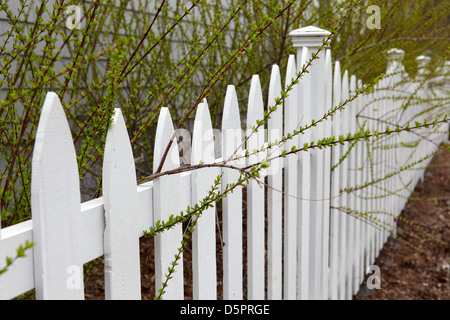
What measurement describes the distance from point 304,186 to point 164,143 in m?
1.12

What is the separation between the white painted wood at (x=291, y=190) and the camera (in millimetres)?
2051

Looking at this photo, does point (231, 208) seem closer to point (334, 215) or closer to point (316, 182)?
point (316, 182)

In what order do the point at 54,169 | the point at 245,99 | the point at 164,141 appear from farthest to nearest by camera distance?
1. the point at 245,99
2. the point at 164,141
3. the point at 54,169

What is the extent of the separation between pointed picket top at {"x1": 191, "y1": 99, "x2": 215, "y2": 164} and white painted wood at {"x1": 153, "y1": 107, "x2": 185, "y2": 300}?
3.5 inches

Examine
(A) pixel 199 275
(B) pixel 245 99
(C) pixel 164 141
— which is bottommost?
(A) pixel 199 275

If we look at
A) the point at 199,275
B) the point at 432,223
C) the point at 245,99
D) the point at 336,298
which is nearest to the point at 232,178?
the point at 199,275

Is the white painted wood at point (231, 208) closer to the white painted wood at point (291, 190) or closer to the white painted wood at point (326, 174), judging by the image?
the white painted wood at point (291, 190)

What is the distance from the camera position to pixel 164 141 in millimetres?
1311

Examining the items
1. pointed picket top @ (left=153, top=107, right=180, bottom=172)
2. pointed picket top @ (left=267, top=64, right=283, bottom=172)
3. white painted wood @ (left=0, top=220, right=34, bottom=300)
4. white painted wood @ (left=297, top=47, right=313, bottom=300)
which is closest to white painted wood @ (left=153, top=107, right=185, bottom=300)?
pointed picket top @ (left=153, top=107, right=180, bottom=172)

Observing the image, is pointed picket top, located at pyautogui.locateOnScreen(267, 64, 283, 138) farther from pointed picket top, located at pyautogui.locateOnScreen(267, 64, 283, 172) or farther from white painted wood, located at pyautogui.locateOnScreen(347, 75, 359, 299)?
white painted wood, located at pyautogui.locateOnScreen(347, 75, 359, 299)

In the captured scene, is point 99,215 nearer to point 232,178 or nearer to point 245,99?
point 232,178

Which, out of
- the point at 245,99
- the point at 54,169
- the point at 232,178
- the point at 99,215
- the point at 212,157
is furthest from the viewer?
the point at 245,99

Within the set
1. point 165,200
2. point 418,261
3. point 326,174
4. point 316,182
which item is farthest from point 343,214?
point 165,200
